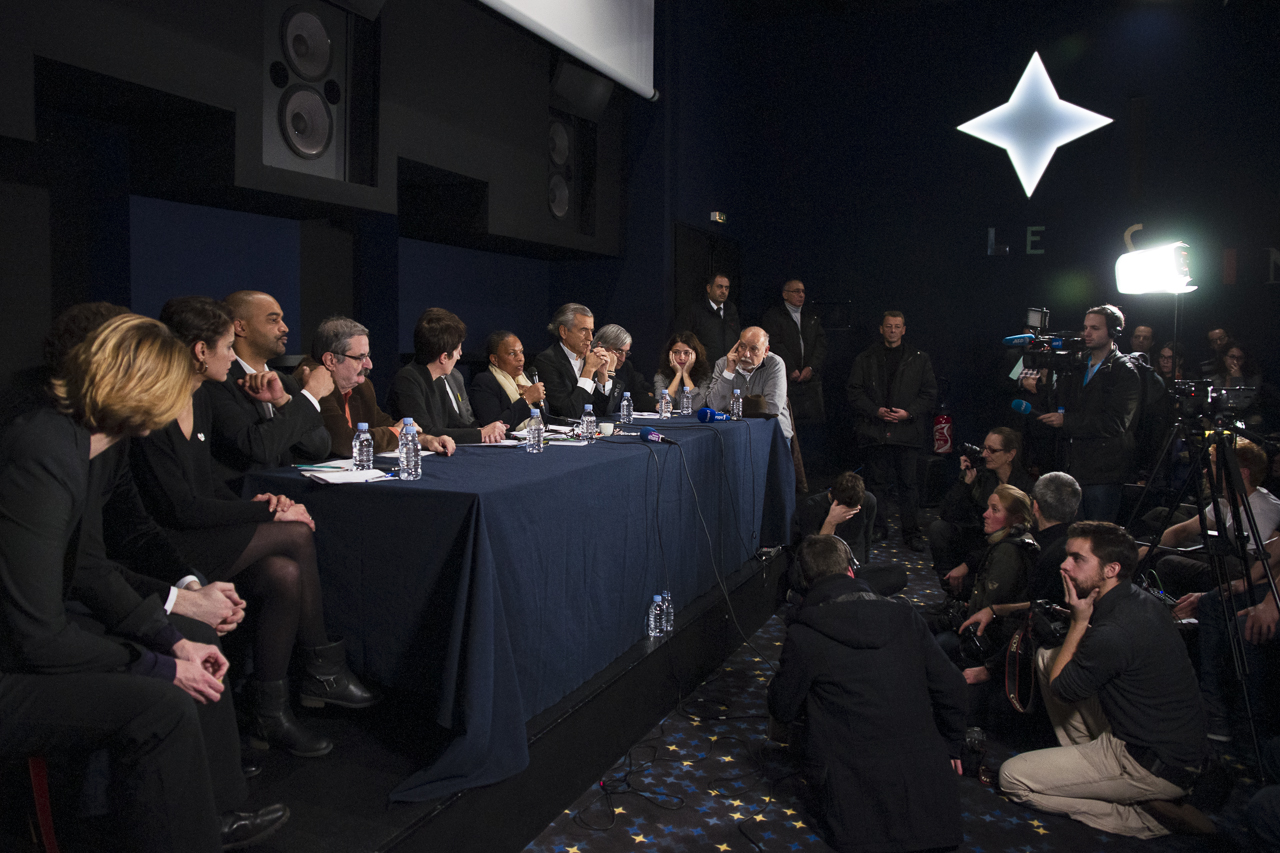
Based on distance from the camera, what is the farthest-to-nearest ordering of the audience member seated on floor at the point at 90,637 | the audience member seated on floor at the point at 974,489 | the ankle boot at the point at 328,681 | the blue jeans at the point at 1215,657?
1. the audience member seated on floor at the point at 974,489
2. the blue jeans at the point at 1215,657
3. the ankle boot at the point at 328,681
4. the audience member seated on floor at the point at 90,637

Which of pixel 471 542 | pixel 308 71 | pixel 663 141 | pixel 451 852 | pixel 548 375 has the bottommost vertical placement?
pixel 451 852

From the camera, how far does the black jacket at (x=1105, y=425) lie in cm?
461

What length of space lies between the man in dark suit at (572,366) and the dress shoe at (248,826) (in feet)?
8.09

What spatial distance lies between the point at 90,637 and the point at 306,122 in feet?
10.1

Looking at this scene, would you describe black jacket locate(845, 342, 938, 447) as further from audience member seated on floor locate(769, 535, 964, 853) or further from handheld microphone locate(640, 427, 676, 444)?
audience member seated on floor locate(769, 535, 964, 853)

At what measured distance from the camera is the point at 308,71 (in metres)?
3.97

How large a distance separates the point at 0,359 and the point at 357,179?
175 cm

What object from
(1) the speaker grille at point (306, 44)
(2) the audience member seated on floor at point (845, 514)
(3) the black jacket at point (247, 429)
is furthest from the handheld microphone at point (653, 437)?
(1) the speaker grille at point (306, 44)

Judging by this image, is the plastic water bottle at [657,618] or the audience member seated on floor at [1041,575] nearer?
the audience member seated on floor at [1041,575]

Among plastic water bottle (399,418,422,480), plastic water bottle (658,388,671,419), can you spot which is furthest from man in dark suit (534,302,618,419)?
plastic water bottle (399,418,422,480)

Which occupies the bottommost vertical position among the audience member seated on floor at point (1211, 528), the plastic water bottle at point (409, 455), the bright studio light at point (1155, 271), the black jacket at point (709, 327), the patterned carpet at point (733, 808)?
the patterned carpet at point (733, 808)

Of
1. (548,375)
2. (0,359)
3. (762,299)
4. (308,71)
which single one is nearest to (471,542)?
(548,375)

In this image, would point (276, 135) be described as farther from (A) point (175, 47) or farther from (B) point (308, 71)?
(A) point (175, 47)

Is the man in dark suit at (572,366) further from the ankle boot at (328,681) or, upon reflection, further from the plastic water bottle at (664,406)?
the ankle boot at (328,681)
